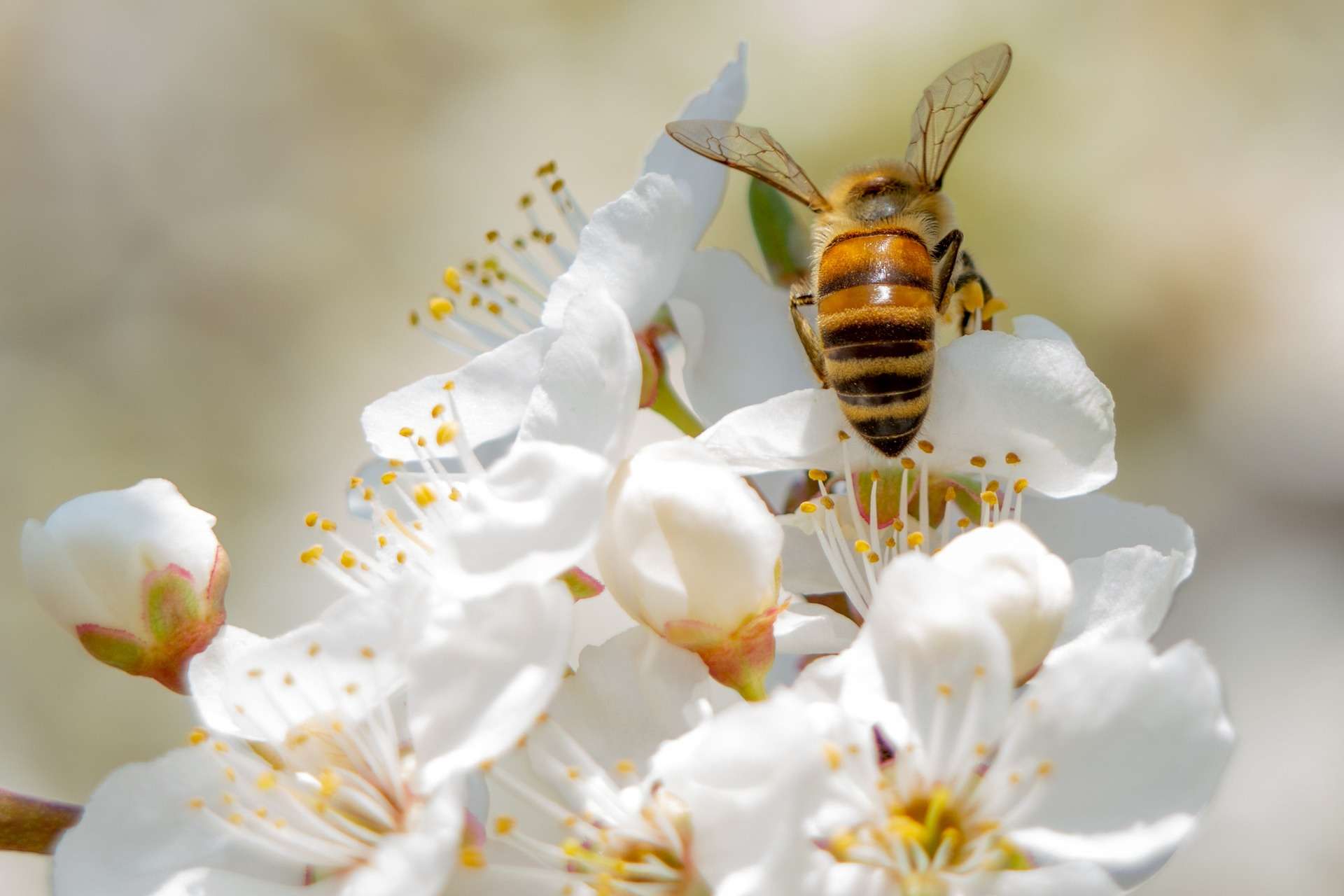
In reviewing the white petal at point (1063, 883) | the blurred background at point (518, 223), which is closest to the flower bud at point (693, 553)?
the white petal at point (1063, 883)

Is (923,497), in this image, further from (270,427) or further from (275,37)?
(275,37)

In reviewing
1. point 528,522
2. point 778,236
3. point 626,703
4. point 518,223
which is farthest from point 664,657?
point 518,223

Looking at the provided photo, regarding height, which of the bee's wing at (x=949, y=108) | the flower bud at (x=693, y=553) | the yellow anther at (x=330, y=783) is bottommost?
the yellow anther at (x=330, y=783)

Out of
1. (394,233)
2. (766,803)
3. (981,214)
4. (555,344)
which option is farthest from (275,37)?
(766,803)

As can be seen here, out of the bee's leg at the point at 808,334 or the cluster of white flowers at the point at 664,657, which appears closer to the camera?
the cluster of white flowers at the point at 664,657

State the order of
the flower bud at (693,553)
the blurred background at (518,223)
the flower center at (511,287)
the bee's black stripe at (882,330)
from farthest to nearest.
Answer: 1. the blurred background at (518,223)
2. the flower center at (511,287)
3. the bee's black stripe at (882,330)
4. the flower bud at (693,553)

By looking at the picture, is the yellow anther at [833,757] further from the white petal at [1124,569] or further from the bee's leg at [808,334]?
the bee's leg at [808,334]

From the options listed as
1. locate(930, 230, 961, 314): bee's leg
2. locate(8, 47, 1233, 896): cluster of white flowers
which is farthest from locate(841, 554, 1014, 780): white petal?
locate(930, 230, 961, 314): bee's leg
